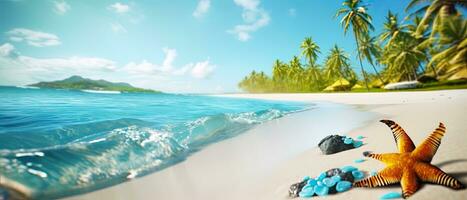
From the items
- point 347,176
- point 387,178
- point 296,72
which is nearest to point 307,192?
point 347,176

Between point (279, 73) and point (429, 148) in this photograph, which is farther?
point (279, 73)

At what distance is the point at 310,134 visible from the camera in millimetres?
6242

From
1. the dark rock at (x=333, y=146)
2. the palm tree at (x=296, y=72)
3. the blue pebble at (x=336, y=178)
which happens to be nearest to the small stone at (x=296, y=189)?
the blue pebble at (x=336, y=178)

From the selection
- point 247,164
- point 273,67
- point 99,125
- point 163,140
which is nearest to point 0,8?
point 99,125

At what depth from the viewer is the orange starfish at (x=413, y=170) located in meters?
1.96

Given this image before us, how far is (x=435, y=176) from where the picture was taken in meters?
1.96

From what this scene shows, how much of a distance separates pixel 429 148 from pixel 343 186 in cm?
83

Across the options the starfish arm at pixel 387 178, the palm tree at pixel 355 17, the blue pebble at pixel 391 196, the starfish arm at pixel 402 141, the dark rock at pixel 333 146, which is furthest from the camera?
the palm tree at pixel 355 17

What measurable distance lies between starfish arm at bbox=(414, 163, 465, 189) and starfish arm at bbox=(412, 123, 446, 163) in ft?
0.26

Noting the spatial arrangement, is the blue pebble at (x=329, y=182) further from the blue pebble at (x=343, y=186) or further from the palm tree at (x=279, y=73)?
the palm tree at (x=279, y=73)

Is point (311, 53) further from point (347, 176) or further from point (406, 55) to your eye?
point (347, 176)

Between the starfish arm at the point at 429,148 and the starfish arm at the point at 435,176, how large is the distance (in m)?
0.08

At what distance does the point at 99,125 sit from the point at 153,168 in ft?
14.7

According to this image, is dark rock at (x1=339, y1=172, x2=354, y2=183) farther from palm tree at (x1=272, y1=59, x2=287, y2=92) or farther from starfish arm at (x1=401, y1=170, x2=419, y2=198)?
palm tree at (x1=272, y1=59, x2=287, y2=92)
